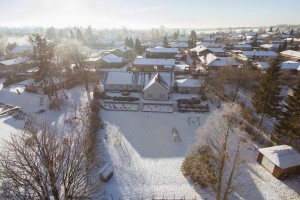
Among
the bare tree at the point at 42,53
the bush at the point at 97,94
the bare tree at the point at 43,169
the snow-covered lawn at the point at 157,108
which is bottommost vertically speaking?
the snow-covered lawn at the point at 157,108

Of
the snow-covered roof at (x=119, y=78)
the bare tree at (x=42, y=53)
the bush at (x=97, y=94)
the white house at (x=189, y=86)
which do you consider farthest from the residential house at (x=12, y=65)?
the white house at (x=189, y=86)

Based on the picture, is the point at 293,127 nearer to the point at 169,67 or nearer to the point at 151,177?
the point at 151,177

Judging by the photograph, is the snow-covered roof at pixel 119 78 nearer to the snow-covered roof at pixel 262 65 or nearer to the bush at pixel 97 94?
the bush at pixel 97 94

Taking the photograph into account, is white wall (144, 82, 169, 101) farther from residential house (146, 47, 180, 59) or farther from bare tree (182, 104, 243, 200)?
residential house (146, 47, 180, 59)

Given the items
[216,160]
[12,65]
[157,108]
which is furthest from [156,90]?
[12,65]

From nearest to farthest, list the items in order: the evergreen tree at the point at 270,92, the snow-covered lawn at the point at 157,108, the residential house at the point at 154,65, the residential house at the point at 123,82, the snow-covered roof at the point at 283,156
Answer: the snow-covered roof at the point at 283,156 < the evergreen tree at the point at 270,92 < the snow-covered lawn at the point at 157,108 < the residential house at the point at 123,82 < the residential house at the point at 154,65

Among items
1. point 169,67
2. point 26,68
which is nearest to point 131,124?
point 169,67

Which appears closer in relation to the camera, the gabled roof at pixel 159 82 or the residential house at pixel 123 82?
the gabled roof at pixel 159 82

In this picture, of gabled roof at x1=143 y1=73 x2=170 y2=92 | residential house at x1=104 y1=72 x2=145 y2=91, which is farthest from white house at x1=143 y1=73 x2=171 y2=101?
residential house at x1=104 y1=72 x2=145 y2=91

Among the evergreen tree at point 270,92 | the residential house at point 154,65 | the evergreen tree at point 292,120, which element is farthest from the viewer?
the residential house at point 154,65
